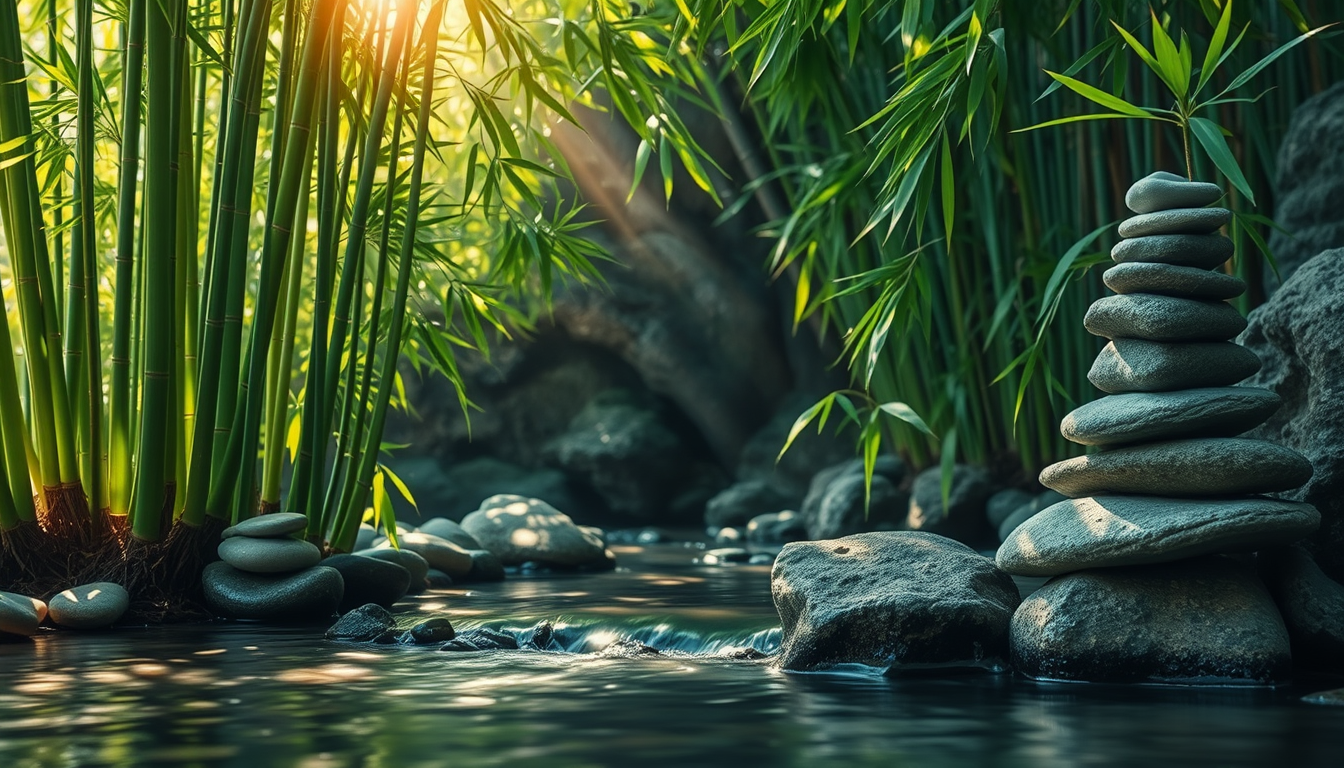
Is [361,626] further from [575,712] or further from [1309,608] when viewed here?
[1309,608]

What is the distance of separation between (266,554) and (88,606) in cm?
54

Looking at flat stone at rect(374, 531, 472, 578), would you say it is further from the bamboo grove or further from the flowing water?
the flowing water

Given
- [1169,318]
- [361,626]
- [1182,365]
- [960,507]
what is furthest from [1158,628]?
[960,507]

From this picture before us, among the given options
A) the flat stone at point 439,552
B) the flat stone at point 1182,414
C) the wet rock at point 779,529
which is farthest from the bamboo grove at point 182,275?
the wet rock at point 779,529

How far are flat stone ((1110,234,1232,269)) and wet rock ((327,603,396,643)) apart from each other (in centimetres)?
236

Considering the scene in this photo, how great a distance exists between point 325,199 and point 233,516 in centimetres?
112

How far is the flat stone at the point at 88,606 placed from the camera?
13.6 ft

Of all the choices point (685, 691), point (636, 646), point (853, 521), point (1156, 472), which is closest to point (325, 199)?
point (636, 646)

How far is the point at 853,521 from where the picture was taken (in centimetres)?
760

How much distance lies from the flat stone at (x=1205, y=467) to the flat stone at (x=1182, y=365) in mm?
165

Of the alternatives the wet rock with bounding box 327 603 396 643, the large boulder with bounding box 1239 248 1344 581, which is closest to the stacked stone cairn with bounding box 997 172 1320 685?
the large boulder with bounding box 1239 248 1344 581

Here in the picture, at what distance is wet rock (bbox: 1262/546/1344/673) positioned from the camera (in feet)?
10.8

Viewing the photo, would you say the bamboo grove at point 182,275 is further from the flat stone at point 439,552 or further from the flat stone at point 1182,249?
the flat stone at point 1182,249

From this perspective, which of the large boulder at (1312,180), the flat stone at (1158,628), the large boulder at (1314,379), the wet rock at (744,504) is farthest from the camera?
the wet rock at (744,504)
